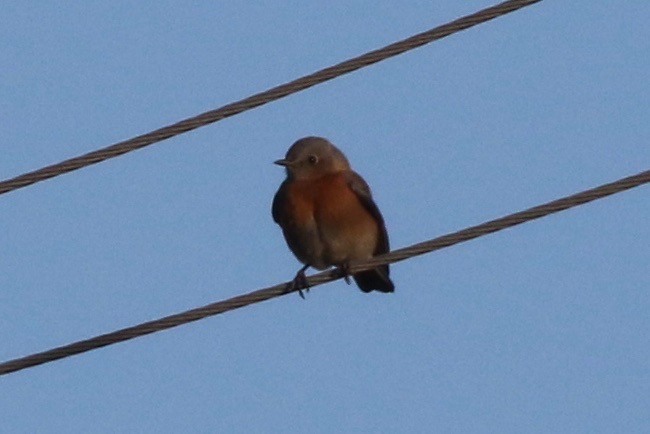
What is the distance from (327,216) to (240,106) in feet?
10.8

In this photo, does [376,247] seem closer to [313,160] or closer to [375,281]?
[375,281]

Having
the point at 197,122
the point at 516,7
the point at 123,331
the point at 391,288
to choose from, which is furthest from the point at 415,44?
the point at 391,288

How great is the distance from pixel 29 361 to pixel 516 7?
284 cm

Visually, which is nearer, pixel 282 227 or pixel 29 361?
pixel 29 361

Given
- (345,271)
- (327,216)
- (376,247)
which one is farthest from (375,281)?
(345,271)

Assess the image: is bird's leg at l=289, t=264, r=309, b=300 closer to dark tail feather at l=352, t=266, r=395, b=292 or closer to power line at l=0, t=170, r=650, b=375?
dark tail feather at l=352, t=266, r=395, b=292

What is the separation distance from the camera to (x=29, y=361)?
9.66 m

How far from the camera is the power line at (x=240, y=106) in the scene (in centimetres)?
927

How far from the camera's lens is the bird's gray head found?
13.2 m

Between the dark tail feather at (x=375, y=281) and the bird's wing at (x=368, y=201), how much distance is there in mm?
301

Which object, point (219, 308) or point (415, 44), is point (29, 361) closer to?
point (219, 308)

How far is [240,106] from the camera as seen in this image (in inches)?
372

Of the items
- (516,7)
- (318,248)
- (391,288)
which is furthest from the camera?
(391,288)

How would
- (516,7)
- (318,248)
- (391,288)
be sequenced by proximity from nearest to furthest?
(516,7), (318,248), (391,288)
